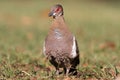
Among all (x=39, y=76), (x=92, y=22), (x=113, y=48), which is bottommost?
(x=39, y=76)

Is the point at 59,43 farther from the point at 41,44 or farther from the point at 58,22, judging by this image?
the point at 41,44

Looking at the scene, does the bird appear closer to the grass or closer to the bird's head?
the bird's head

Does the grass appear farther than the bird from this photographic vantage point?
Yes

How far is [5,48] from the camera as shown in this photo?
995cm

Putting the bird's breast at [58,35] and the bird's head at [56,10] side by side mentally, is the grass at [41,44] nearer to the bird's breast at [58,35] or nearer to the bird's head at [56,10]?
the bird's breast at [58,35]

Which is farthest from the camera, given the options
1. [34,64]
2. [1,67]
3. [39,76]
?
[34,64]

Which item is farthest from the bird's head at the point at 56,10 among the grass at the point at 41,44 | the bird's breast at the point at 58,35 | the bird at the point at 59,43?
the grass at the point at 41,44

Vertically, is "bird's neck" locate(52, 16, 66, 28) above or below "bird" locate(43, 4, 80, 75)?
above

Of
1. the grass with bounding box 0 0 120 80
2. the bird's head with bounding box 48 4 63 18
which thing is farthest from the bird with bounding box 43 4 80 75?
the grass with bounding box 0 0 120 80

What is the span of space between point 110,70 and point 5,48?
3.59 meters

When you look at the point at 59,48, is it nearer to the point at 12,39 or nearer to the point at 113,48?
the point at 113,48

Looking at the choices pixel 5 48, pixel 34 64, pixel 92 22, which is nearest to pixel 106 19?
pixel 92 22

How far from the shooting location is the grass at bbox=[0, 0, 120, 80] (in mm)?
6668

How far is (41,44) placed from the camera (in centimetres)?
1144
